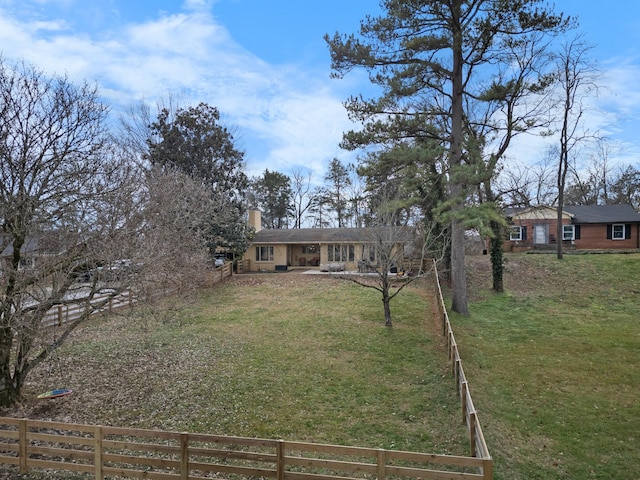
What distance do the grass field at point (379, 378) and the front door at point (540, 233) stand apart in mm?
11350

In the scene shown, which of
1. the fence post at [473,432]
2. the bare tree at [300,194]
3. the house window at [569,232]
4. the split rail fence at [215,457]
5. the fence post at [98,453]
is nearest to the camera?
the split rail fence at [215,457]

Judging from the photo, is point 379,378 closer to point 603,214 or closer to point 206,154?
point 206,154

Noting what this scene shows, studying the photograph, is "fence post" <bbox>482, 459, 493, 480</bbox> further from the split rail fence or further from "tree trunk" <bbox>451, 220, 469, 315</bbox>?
"tree trunk" <bbox>451, 220, 469, 315</bbox>

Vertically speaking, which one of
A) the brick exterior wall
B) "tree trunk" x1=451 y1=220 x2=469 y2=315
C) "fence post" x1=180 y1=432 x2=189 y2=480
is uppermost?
the brick exterior wall

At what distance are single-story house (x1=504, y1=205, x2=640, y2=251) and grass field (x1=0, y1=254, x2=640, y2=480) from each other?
11.1 metres

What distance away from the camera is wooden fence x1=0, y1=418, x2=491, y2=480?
4.81m

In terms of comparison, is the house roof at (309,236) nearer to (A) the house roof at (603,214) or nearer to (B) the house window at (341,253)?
(B) the house window at (341,253)

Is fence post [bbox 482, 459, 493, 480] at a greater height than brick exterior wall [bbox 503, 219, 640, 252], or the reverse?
brick exterior wall [bbox 503, 219, 640, 252]

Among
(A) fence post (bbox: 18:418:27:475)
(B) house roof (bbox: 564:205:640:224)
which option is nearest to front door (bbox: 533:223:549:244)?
(B) house roof (bbox: 564:205:640:224)

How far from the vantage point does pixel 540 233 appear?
2808cm

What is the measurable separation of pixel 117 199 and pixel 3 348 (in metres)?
Result: 3.74

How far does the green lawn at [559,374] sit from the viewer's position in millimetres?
6289

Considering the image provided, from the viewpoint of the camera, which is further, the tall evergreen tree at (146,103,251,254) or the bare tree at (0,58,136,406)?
A: the tall evergreen tree at (146,103,251,254)

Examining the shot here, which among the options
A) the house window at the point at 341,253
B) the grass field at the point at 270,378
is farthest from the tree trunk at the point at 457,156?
the house window at the point at 341,253
